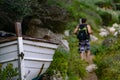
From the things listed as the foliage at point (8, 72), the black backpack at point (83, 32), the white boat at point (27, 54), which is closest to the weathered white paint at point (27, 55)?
the white boat at point (27, 54)

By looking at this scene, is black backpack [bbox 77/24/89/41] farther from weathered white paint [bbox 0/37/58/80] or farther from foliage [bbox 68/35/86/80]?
weathered white paint [bbox 0/37/58/80]

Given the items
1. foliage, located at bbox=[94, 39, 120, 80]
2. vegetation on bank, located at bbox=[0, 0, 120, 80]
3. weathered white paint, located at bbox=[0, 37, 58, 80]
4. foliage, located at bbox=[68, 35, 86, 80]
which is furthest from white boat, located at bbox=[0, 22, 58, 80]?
foliage, located at bbox=[94, 39, 120, 80]

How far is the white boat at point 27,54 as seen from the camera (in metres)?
11.3

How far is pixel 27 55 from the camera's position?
38.0 feet

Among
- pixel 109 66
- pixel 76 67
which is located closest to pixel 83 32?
pixel 76 67

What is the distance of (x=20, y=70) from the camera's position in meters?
11.3

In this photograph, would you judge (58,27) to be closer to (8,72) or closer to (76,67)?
(76,67)

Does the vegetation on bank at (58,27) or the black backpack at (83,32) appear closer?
the vegetation on bank at (58,27)

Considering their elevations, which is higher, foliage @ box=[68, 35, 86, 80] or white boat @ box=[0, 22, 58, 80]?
white boat @ box=[0, 22, 58, 80]

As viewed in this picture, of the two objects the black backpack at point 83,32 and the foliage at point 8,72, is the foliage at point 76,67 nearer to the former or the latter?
the black backpack at point 83,32

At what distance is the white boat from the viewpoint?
37.1 ft

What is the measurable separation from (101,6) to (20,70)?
790 inches

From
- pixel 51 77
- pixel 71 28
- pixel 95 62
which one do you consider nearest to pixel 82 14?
pixel 71 28

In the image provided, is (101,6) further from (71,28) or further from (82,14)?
(71,28)
